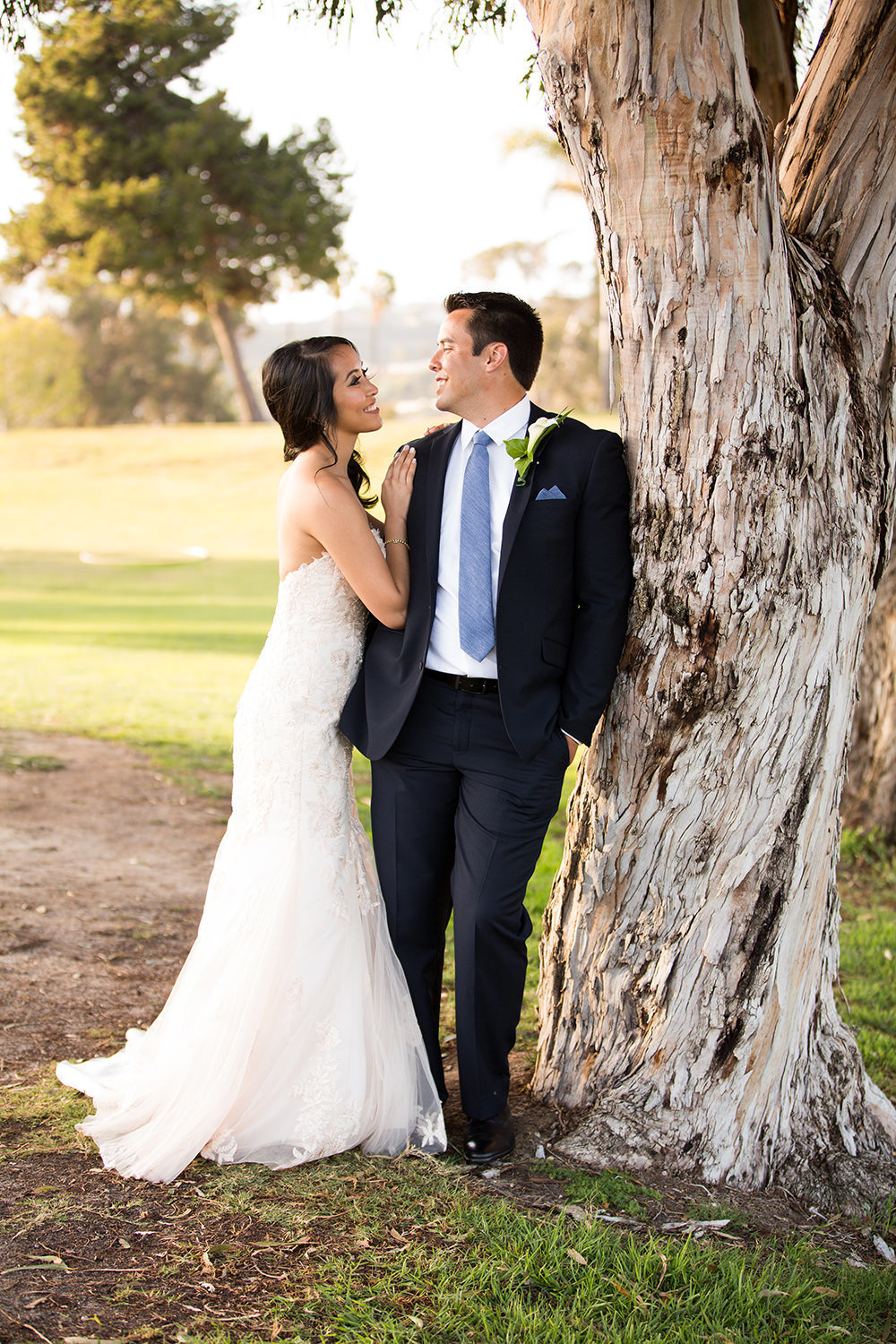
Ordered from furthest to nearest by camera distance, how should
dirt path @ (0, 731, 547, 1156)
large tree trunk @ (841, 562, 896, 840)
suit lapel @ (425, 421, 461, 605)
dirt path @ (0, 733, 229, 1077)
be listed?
large tree trunk @ (841, 562, 896, 840)
dirt path @ (0, 733, 229, 1077)
dirt path @ (0, 731, 547, 1156)
suit lapel @ (425, 421, 461, 605)

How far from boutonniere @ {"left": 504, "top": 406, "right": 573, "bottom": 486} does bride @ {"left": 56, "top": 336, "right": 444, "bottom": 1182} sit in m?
0.42

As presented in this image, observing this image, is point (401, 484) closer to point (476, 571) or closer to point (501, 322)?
point (476, 571)

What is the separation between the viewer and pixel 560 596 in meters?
3.55

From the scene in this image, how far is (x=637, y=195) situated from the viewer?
320cm

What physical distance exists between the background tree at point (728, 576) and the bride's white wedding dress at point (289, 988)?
646 millimetres

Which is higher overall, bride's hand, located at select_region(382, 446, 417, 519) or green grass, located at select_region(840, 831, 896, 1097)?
bride's hand, located at select_region(382, 446, 417, 519)

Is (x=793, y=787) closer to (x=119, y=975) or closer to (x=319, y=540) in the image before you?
(x=319, y=540)

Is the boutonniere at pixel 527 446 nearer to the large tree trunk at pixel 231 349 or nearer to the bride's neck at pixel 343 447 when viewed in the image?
the bride's neck at pixel 343 447

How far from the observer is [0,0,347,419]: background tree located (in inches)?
1494

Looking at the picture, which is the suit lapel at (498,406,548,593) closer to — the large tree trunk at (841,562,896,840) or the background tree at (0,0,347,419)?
the large tree trunk at (841,562,896,840)

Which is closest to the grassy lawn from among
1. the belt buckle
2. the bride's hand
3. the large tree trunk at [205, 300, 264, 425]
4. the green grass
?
the green grass

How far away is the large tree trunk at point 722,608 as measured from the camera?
3162 mm

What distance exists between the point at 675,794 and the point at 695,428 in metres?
1.08

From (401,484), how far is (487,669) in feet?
2.27
